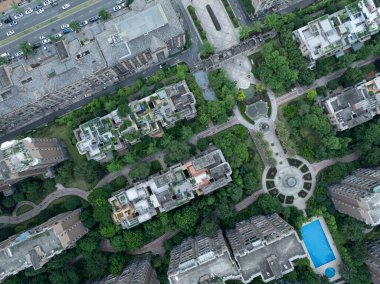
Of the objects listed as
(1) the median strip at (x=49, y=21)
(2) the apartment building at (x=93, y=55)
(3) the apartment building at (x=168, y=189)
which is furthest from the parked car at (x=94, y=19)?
(3) the apartment building at (x=168, y=189)

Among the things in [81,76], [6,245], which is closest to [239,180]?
[81,76]

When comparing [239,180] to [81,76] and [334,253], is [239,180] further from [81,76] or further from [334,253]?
[81,76]

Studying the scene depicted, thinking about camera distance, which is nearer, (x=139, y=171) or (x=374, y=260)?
(x=374, y=260)

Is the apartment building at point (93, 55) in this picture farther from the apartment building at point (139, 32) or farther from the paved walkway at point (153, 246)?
the paved walkway at point (153, 246)

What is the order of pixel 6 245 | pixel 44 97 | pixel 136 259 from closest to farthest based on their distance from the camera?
1. pixel 6 245
2. pixel 44 97
3. pixel 136 259

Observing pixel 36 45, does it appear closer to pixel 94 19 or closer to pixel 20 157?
pixel 94 19

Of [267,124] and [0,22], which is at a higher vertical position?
[0,22]

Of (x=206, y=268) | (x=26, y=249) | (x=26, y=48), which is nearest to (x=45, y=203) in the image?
(x=26, y=249)
